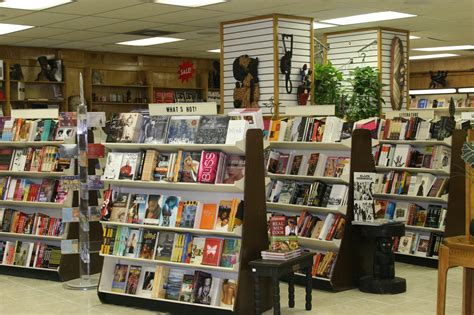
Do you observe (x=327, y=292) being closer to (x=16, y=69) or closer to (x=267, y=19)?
(x=267, y=19)

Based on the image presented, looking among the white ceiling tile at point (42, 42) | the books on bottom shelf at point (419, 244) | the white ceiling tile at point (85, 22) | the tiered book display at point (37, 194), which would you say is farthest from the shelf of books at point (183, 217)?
the white ceiling tile at point (42, 42)

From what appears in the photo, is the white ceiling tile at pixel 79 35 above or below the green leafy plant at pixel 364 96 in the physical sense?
above

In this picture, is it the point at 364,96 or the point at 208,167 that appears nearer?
the point at 208,167

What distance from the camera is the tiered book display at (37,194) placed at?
315 inches

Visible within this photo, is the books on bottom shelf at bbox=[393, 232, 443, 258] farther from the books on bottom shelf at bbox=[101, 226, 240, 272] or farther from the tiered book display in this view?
the tiered book display

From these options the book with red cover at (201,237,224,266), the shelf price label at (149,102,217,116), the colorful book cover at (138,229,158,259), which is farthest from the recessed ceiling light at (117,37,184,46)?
the book with red cover at (201,237,224,266)

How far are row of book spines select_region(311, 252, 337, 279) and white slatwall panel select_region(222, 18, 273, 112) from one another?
3.52 metres

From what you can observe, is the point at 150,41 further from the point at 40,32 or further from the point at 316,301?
the point at 316,301

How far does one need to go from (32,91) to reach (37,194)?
→ 20.3 feet

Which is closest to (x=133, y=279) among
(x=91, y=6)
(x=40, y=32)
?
(x=91, y=6)

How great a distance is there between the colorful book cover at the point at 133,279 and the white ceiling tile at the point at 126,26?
16.2 ft

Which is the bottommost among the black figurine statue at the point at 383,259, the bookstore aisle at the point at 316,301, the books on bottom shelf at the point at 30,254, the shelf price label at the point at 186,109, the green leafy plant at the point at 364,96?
the bookstore aisle at the point at 316,301

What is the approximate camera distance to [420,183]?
28.2 feet

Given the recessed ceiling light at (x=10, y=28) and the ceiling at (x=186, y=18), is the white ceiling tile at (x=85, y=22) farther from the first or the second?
the recessed ceiling light at (x=10, y=28)
